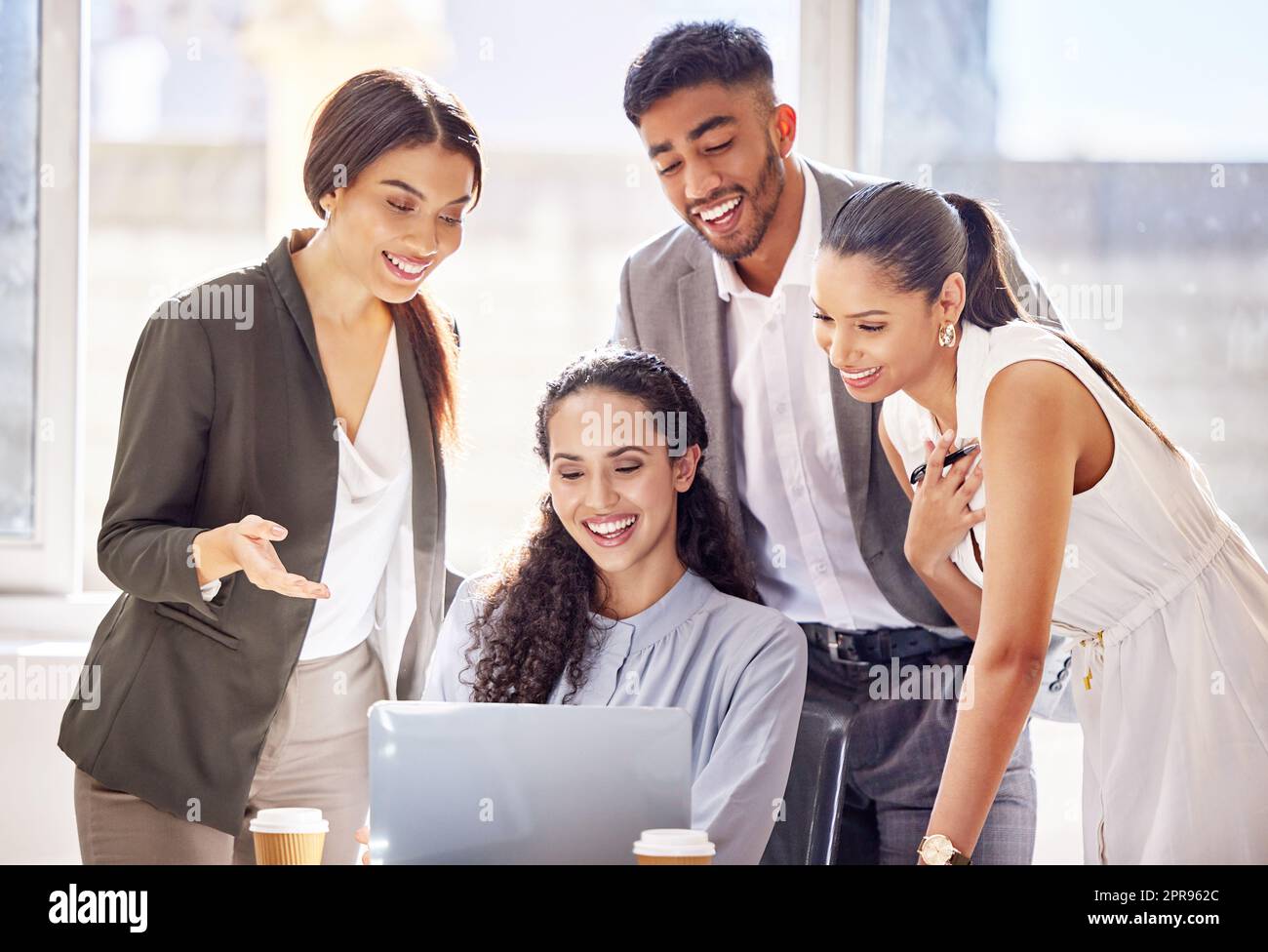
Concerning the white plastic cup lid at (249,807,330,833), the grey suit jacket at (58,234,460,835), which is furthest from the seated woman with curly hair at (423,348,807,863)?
the white plastic cup lid at (249,807,330,833)

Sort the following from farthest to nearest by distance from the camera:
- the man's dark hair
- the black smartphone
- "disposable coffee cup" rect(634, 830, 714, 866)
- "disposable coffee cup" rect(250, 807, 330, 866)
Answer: the man's dark hair → the black smartphone → "disposable coffee cup" rect(250, 807, 330, 866) → "disposable coffee cup" rect(634, 830, 714, 866)

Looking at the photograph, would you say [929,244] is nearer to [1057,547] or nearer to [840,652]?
[1057,547]

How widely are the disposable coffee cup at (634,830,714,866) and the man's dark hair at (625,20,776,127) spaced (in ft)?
3.77

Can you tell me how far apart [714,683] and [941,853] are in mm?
387

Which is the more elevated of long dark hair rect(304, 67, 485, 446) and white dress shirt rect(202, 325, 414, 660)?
long dark hair rect(304, 67, 485, 446)

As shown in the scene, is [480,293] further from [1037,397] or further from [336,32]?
[1037,397]

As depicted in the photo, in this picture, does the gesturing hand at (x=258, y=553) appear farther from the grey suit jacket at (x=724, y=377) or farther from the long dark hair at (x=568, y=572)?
the grey suit jacket at (x=724, y=377)

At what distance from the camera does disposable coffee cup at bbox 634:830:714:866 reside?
1.29 metres

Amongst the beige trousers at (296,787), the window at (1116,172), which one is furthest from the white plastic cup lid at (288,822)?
the window at (1116,172)

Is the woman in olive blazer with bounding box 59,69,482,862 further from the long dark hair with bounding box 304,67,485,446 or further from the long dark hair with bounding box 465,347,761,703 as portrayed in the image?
the long dark hair with bounding box 465,347,761,703

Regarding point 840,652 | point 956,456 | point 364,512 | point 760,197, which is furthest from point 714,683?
point 760,197

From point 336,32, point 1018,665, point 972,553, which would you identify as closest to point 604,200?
point 336,32

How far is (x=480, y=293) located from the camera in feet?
8.46

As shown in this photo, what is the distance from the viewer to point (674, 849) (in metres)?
1.29
